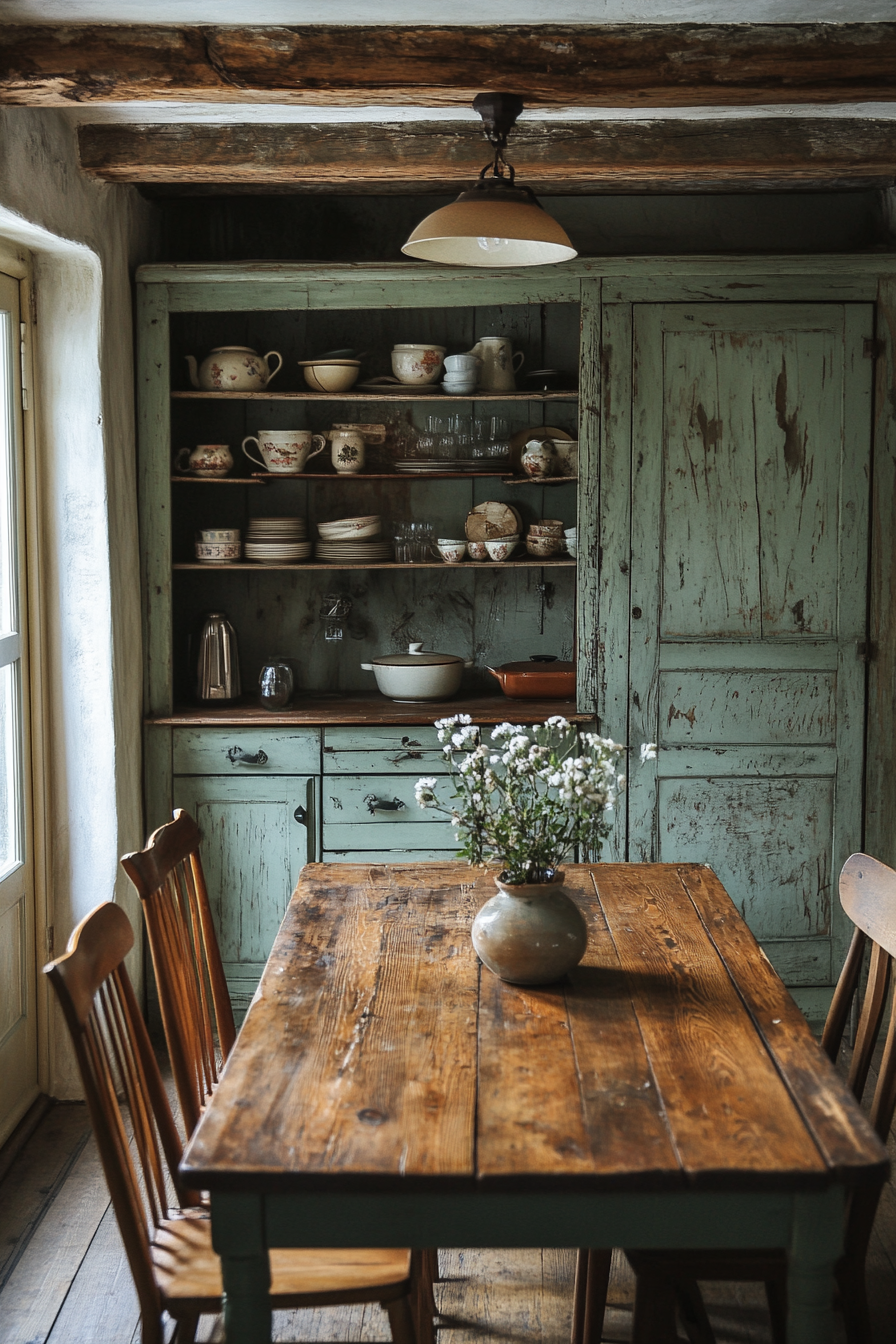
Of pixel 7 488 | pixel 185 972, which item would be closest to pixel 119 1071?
pixel 185 972

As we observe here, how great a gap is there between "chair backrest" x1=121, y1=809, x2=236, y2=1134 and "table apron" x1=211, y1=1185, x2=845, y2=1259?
0.55 metres

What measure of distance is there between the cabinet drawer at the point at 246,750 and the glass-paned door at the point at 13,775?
1.61ft

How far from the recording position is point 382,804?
3.52 metres

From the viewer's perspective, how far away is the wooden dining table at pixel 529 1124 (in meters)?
1.38

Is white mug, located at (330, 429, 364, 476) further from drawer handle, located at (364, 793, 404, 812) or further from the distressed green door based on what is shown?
drawer handle, located at (364, 793, 404, 812)

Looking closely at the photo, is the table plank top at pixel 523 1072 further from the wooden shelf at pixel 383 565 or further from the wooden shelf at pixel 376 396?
A: the wooden shelf at pixel 376 396

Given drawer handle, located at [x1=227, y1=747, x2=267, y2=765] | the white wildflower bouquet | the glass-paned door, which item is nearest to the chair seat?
the white wildflower bouquet

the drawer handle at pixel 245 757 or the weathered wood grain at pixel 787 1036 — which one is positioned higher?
the drawer handle at pixel 245 757

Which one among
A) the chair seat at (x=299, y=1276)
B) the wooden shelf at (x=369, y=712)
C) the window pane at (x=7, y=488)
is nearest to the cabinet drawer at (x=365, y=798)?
the wooden shelf at (x=369, y=712)

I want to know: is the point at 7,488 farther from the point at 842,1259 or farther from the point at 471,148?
the point at 842,1259

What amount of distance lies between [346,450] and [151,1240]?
2477mm

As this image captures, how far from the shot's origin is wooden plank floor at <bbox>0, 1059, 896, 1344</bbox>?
88.7 inches

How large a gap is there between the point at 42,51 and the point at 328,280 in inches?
46.3

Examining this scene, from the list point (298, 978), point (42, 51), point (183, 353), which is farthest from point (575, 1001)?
point (183, 353)
